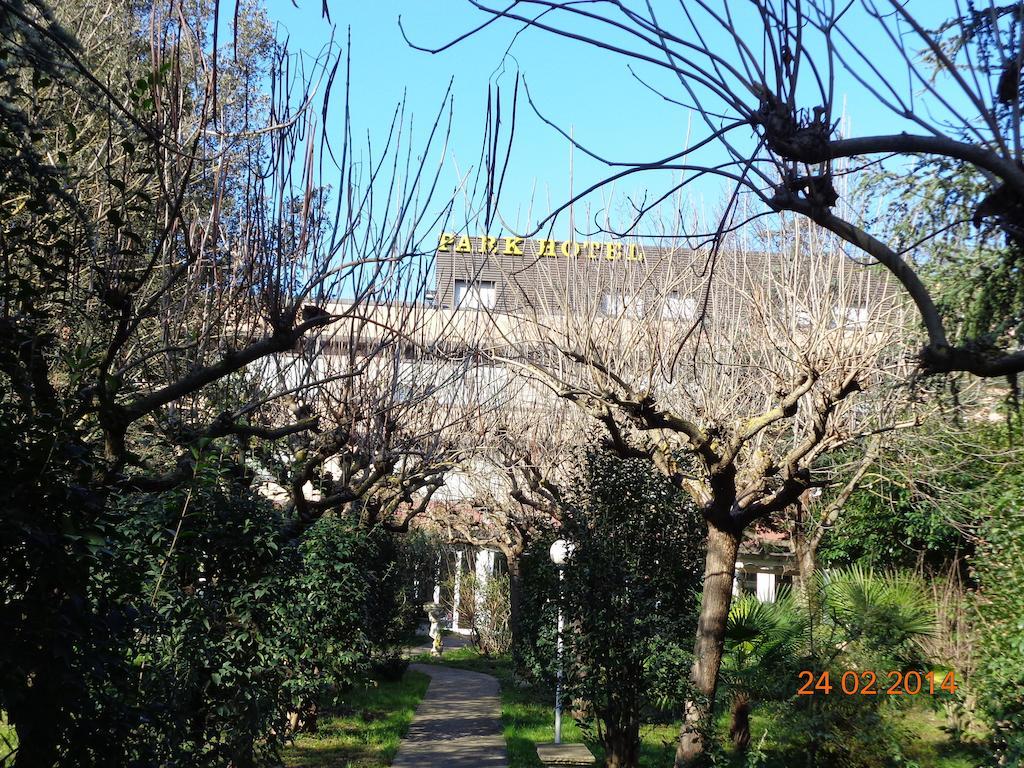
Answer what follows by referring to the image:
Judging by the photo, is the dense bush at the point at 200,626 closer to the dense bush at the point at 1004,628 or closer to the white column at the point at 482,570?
the dense bush at the point at 1004,628

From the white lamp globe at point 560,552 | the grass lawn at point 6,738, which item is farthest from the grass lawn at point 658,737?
the grass lawn at point 6,738

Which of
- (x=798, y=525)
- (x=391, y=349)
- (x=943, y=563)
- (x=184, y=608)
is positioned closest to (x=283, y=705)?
(x=184, y=608)

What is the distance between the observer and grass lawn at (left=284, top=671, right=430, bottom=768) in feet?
43.6

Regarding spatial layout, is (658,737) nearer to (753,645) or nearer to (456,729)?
(753,645)

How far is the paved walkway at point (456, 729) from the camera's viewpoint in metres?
13.9

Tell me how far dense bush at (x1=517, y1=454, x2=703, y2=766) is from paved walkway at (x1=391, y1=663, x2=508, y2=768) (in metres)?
3.06

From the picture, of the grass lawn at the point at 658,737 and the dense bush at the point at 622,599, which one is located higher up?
the dense bush at the point at 622,599

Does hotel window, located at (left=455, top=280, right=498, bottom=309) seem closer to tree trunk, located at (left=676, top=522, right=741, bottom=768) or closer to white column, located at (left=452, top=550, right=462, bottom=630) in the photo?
tree trunk, located at (left=676, top=522, right=741, bottom=768)

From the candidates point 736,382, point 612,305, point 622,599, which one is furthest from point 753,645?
point 612,305

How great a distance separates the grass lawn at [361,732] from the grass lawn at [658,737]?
1.85 meters

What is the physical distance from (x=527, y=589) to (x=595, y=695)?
2138 millimetres

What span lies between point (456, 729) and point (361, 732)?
6.02 feet

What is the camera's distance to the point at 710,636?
10039mm

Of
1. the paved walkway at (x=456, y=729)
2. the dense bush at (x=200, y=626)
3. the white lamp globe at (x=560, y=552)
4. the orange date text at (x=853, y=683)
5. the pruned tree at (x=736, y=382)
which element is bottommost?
the paved walkway at (x=456, y=729)
